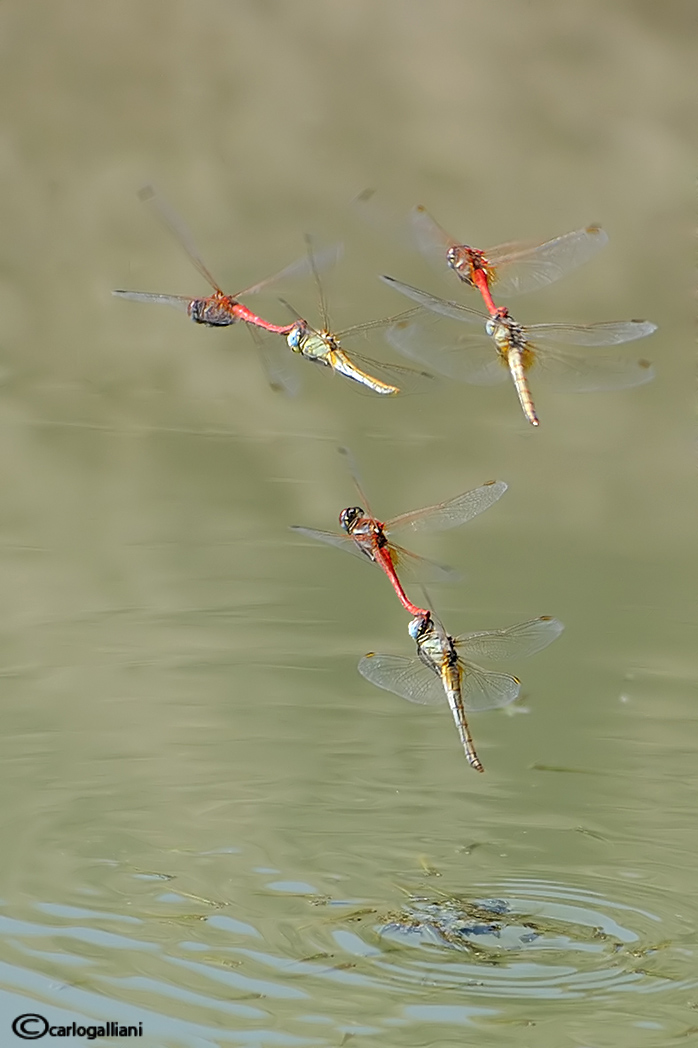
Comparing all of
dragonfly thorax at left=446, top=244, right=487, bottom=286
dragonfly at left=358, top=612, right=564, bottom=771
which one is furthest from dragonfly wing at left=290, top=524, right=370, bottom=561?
dragonfly thorax at left=446, top=244, right=487, bottom=286

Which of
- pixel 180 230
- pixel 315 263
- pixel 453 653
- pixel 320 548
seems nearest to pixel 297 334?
pixel 315 263

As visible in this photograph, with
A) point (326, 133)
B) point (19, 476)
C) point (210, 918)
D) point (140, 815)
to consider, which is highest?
point (326, 133)

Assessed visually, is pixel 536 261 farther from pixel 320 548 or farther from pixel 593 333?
pixel 320 548

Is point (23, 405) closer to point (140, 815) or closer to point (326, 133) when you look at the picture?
point (326, 133)

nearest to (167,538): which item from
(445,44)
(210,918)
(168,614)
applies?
(168,614)

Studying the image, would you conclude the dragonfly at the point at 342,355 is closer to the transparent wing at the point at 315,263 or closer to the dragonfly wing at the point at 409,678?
the transparent wing at the point at 315,263

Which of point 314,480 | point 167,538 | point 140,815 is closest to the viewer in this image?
point 140,815
